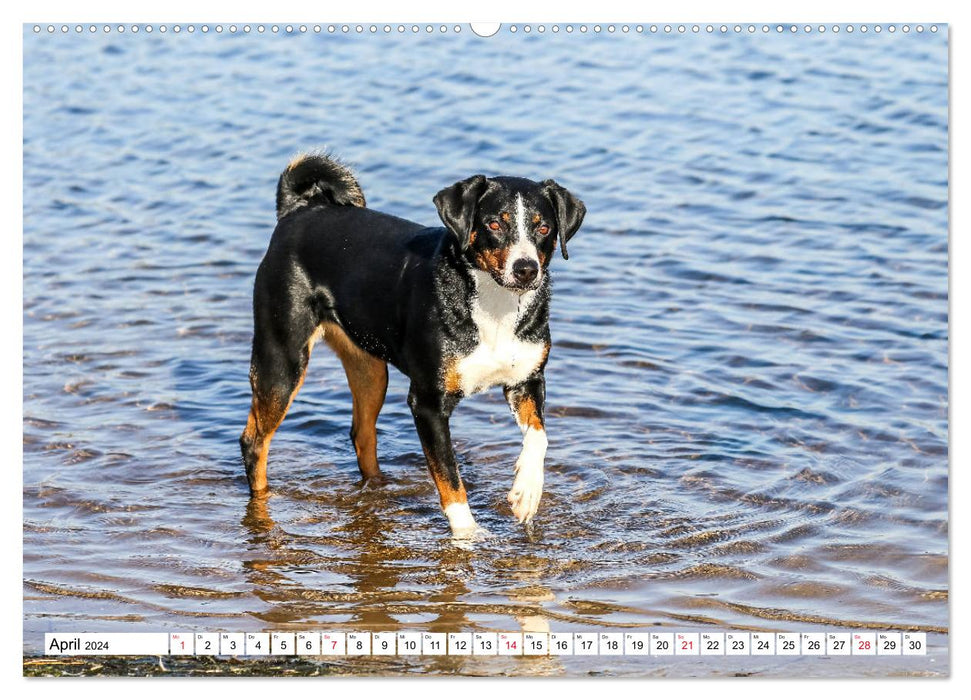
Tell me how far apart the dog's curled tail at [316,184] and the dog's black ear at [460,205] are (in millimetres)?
1276

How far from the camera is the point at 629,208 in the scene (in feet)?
40.4

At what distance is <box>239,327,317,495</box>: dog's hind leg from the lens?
7.57 m

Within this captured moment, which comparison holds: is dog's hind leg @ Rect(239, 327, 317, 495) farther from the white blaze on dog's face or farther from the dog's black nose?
the dog's black nose

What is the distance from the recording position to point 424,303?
6.86 m

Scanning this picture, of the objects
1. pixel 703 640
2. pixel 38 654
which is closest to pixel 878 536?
pixel 703 640

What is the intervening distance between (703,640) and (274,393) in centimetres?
283

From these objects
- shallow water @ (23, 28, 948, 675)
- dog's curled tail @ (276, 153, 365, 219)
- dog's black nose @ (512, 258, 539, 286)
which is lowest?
shallow water @ (23, 28, 948, 675)

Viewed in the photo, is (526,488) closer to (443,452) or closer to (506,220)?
(443,452)

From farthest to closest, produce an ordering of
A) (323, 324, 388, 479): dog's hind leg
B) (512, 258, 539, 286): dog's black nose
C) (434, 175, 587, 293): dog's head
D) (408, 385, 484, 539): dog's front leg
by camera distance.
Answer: (323, 324, 388, 479): dog's hind leg
(408, 385, 484, 539): dog's front leg
(434, 175, 587, 293): dog's head
(512, 258, 539, 286): dog's black nose

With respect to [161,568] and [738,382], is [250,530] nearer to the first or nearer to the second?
[161,568]

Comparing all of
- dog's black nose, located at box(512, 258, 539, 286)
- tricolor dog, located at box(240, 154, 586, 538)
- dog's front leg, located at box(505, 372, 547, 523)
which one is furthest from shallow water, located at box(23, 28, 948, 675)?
dog's black nose, located at box(512, 258, 539, 286)

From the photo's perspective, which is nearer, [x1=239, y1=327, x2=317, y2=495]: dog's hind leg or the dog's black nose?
the dog's black nose

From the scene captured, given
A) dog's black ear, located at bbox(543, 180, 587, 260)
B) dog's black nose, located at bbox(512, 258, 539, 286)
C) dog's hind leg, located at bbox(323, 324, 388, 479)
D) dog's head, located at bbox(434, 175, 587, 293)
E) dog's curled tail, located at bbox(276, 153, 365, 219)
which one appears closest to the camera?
dog's black nose, located at bbox(512, 258, 539, 286)

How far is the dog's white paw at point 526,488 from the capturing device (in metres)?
6.78
